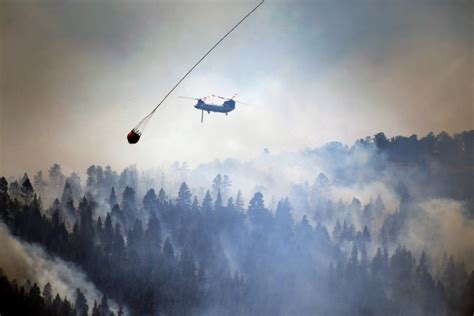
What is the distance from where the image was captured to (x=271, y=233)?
24.8 ft

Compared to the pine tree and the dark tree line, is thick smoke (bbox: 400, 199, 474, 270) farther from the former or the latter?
the pine tree

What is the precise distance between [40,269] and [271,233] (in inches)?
103

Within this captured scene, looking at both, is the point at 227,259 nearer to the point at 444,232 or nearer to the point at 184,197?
the point at 184,197

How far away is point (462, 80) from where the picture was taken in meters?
7.71

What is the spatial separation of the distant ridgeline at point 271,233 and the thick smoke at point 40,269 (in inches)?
2.0

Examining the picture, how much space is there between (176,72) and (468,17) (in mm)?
3477

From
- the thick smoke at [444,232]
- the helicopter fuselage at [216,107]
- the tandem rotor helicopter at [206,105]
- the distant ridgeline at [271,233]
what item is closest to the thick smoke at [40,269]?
the distant ridgeline at [271,233]

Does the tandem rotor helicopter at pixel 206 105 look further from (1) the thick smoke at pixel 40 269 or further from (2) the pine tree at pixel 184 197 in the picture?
(1) the thick smoke at pixel 40 269

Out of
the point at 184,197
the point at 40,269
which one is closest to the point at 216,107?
the point at 184,197

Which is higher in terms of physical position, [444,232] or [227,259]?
[444,232]

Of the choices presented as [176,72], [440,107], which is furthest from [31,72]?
[440,107]

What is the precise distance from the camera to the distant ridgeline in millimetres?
7422

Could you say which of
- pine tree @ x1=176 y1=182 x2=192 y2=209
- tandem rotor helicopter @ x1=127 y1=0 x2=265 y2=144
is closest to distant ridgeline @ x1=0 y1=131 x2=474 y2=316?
pine tree @ x1=176 y1=182 x2=192 y2=209

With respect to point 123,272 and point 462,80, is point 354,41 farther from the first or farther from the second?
point 123,272
